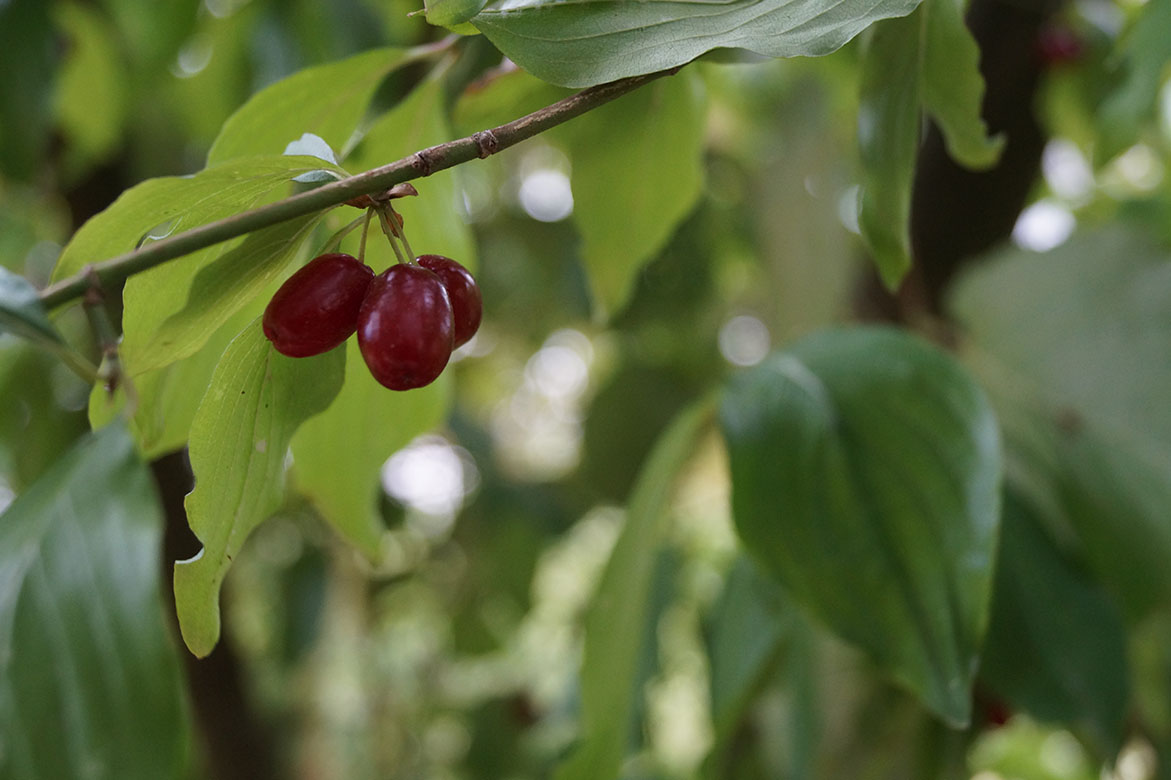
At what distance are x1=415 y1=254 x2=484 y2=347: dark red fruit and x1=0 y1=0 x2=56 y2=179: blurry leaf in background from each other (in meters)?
0.56

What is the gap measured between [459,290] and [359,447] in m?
0.22

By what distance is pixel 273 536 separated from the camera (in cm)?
139

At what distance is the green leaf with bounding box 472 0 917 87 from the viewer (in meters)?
0.21

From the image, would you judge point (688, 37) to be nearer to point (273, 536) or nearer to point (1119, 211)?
point (1119, 211)

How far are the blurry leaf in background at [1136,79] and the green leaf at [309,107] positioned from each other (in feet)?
1.06

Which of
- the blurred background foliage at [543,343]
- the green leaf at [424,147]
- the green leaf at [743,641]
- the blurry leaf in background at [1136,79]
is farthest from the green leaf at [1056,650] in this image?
the green leaf at [424,147]

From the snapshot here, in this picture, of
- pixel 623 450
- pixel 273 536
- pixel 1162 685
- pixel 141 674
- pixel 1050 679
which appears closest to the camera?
pixel 141 674

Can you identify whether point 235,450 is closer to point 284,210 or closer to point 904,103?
point 284,210

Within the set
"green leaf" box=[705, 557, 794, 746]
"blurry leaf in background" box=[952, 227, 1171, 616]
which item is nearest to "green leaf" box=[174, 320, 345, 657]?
"green leaf" box=[705, 557, 794, 746]

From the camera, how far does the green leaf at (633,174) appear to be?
39 cm

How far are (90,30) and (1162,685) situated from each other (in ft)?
3.52

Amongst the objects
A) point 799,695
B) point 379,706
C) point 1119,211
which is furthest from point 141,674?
point 379,706

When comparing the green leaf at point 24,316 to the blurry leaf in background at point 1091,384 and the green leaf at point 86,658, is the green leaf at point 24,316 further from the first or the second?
the blurry leaf in background at point 1091,384

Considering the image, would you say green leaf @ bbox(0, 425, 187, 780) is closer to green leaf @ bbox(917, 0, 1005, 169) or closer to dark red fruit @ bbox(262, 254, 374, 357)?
dark red fruit @ bbox(262, 254, 374, 357)
